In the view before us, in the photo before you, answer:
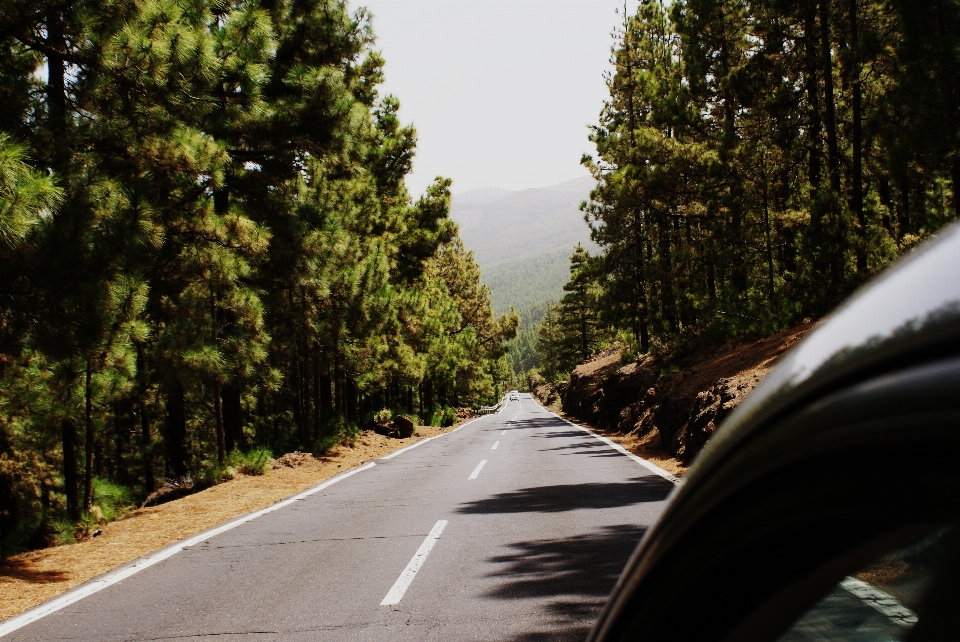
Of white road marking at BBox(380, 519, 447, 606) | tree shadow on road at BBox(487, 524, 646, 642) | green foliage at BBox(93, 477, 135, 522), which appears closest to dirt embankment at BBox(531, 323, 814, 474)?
tree shadow on road at BBox(487, 524, 646, 642)

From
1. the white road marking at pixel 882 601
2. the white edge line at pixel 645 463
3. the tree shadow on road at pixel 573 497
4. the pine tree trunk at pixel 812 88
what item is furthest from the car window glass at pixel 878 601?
the pine tree trunk at pixel 812 88

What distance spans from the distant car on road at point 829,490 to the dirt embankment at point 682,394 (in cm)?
975

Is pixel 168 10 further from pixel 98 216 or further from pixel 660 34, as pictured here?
pixel 660 34

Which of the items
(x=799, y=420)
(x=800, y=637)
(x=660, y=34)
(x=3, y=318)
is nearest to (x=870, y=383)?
(x=799, y=420)

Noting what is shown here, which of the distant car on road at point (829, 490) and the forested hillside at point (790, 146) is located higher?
the forested hillside at point (790, 146)

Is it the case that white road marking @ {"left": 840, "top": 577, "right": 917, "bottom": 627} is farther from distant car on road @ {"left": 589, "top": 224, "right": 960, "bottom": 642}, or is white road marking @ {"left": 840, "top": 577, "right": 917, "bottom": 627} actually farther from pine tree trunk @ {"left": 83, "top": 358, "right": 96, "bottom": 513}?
pine tree trunk @ {"left": 83, "top": 358, "right": 96, "bottom": 513}

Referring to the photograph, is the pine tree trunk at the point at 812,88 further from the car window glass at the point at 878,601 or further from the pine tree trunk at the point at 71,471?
the car window glass at the point at 878,601

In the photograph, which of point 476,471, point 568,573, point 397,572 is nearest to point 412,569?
point 397,572

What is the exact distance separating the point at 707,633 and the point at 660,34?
30347 millimetres

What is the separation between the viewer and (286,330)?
1788cm

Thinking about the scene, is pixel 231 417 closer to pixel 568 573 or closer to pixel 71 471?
pixel 71 471

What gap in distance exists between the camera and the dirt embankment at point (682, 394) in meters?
11.2

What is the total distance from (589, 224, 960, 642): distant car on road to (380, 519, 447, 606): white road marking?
458 cm

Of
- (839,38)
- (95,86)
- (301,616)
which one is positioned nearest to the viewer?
(301,616)
